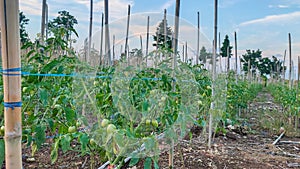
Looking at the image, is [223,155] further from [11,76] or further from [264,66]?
[264,66]

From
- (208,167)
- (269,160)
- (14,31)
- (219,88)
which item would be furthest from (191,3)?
(14,31)

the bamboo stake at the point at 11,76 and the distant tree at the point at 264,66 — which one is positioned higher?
the distant tree at the point at 264,66

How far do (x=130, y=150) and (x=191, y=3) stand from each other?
2.17 meters

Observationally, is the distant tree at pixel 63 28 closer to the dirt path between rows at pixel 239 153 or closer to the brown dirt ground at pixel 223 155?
the brown dirt ground at pixel 223 155

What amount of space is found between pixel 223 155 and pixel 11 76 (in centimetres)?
284

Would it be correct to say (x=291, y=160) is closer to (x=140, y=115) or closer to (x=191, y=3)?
(x=191, y=3)

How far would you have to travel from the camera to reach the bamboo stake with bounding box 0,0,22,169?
0.99 m

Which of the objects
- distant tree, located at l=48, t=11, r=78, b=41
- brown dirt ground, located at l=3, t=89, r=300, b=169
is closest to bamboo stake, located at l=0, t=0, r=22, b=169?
distant tree, located at l=48, t=11, r=78, b=41

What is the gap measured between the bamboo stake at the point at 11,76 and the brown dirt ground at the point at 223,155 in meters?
1.10

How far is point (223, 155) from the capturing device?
334cm

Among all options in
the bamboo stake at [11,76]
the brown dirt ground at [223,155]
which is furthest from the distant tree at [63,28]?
the brown dirt ground at [223,155]

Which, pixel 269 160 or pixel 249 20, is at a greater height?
pixel 249 20

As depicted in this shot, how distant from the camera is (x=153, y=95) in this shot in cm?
169

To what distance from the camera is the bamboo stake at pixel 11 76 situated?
0.99 metres
